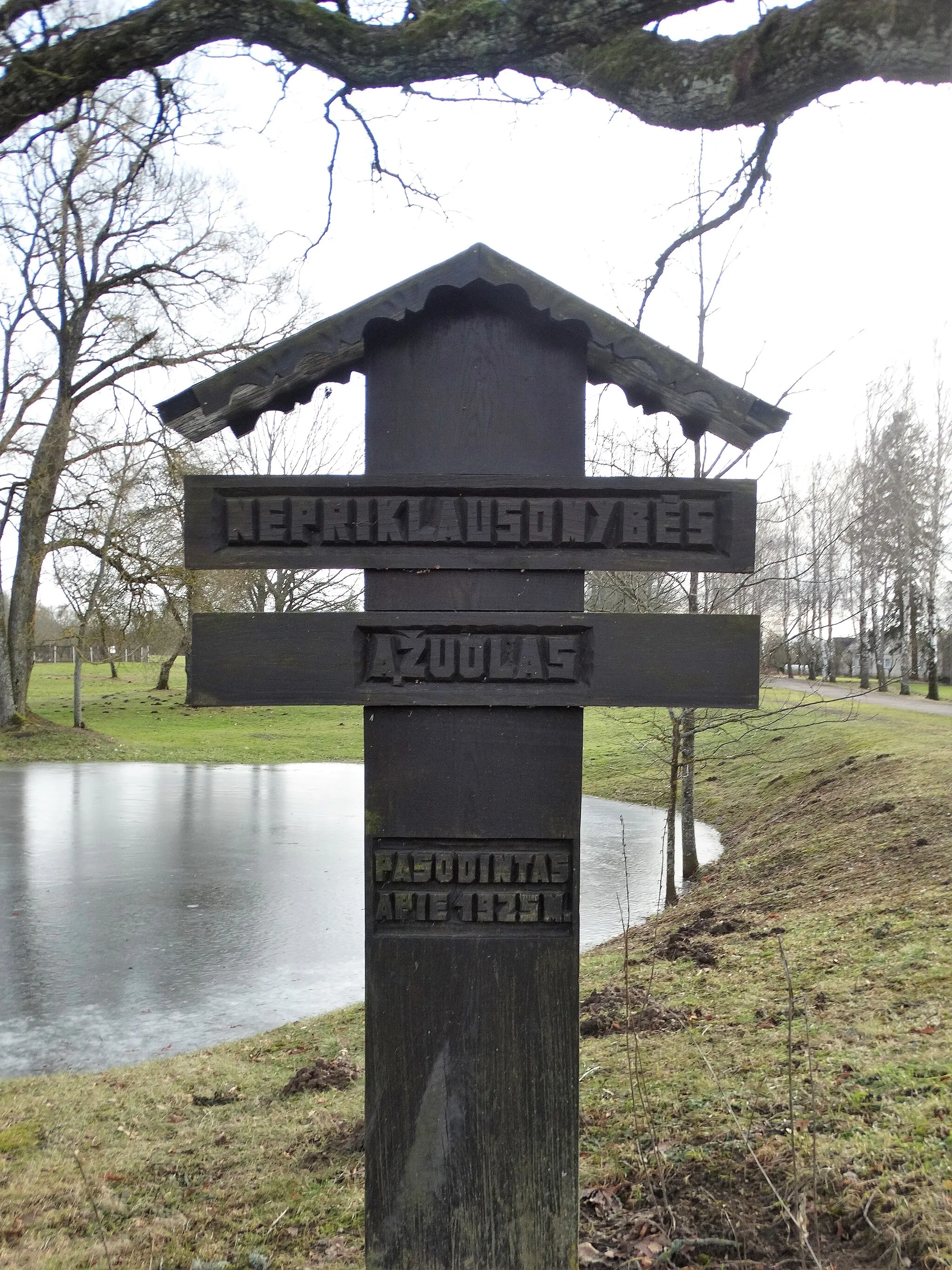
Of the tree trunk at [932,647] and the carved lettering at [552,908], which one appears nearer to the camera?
the carved lettering at [552,908]

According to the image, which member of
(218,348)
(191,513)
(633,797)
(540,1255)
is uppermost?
(218,348)

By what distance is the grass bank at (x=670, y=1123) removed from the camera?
3.14 meters

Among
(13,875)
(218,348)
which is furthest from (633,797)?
(218,348)

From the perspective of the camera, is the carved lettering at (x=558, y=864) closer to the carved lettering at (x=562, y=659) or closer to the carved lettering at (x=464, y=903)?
the carved lettering at (x=464, y=903)

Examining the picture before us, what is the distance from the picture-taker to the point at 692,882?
11.5m

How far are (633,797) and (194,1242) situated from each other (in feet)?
57.0

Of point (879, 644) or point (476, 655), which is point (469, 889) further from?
point (879, 644)

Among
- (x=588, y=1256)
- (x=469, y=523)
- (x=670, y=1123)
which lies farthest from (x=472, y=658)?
(x=670, y=1123)

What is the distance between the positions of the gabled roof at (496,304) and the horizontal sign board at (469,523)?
190mm

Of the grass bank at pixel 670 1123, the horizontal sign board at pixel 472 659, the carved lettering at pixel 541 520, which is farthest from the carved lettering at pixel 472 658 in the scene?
the grass bank at pixel 670 1123

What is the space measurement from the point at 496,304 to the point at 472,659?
3.64ft

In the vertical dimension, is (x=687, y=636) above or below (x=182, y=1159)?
above

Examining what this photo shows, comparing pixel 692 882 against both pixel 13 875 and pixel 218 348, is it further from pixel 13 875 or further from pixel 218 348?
pixel 218 348

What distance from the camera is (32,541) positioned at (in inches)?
1014
